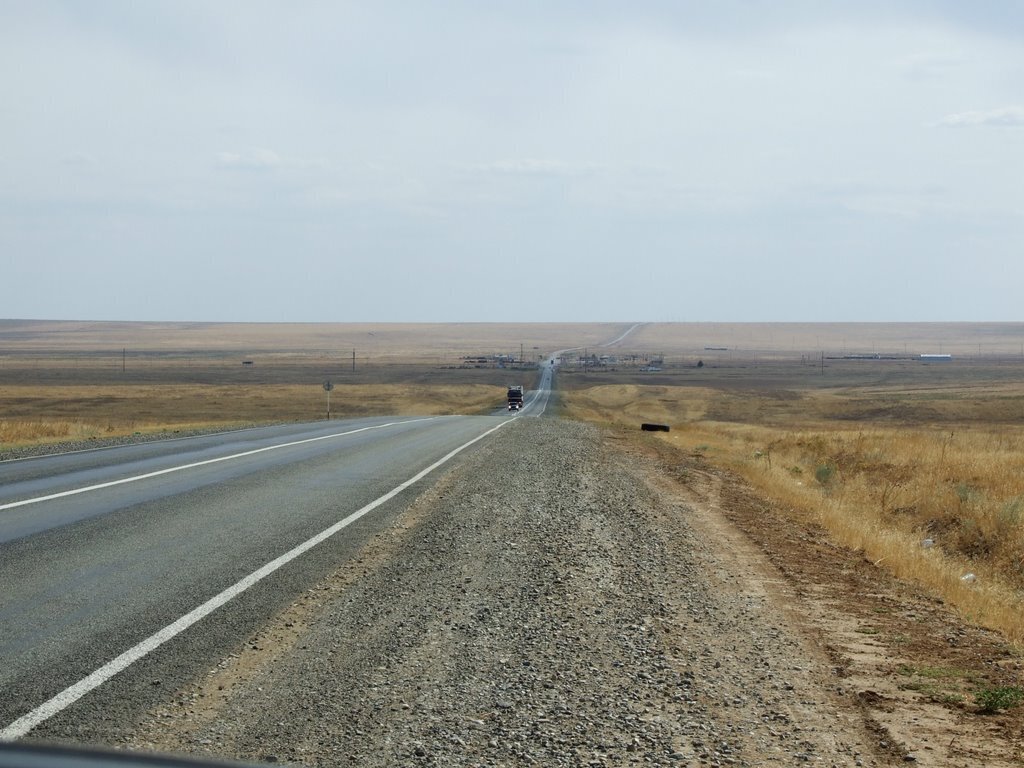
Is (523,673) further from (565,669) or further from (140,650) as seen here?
(140,650)

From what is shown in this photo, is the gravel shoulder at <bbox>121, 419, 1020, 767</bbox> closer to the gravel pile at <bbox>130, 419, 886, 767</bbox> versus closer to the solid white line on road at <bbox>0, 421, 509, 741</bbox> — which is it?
the gravel pile at <bbox>130, 419, 886, 767</bbox>

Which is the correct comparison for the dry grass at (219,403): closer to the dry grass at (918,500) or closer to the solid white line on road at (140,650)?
the dry grass at (918,500)

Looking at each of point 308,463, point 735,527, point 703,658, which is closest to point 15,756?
point 703,658

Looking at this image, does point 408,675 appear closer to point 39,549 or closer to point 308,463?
point 39,549

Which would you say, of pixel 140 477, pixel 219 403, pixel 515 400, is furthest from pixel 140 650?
pixel 219 403

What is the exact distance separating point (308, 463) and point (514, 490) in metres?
5.35

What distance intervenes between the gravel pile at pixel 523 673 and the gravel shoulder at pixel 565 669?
2 cm

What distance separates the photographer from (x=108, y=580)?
8.23 m

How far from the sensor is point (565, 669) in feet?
20.0

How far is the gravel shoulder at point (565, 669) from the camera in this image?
192 inches

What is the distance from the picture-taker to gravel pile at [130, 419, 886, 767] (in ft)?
15.9

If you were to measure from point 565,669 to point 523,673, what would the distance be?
28 centimetres

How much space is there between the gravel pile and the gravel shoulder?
0.02 metres

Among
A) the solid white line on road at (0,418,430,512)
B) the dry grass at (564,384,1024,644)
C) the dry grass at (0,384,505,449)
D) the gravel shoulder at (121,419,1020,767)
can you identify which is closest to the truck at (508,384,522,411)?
the dry grass at (0,384,505,449)
